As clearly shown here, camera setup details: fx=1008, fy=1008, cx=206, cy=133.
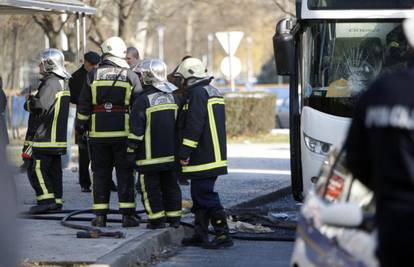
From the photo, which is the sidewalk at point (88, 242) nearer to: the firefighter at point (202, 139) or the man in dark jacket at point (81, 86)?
the man in dark jacket at point (81, 86)

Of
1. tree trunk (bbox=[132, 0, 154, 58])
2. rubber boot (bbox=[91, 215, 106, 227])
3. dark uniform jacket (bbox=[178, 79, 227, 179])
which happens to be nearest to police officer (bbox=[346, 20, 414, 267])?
dark uniform jacket (bbox=[178, 79, 227, 179])

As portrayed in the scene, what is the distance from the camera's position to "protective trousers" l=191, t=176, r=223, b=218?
388 inches

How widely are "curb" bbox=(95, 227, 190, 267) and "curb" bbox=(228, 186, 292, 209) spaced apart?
2.29 metres

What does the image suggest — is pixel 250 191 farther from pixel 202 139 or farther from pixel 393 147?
pixel 393 147

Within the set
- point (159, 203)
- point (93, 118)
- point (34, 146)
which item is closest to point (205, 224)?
point (159, 203)

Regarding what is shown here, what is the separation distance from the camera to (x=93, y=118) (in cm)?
1054

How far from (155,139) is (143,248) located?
135 cm

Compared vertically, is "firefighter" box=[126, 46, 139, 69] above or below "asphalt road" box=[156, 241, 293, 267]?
above

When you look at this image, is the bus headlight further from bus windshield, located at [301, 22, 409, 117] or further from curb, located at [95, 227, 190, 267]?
curb, located at [95, 227, 190, 267]

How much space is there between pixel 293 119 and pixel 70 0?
4669 mm

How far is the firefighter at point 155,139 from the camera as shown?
10.2m

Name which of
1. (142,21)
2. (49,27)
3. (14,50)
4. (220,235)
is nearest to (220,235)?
(220,235)

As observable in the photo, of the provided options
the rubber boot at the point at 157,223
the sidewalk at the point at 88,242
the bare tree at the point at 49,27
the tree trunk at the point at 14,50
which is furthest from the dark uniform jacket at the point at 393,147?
the tree trunk at the point at 14,50

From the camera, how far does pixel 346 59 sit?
11.3 m
